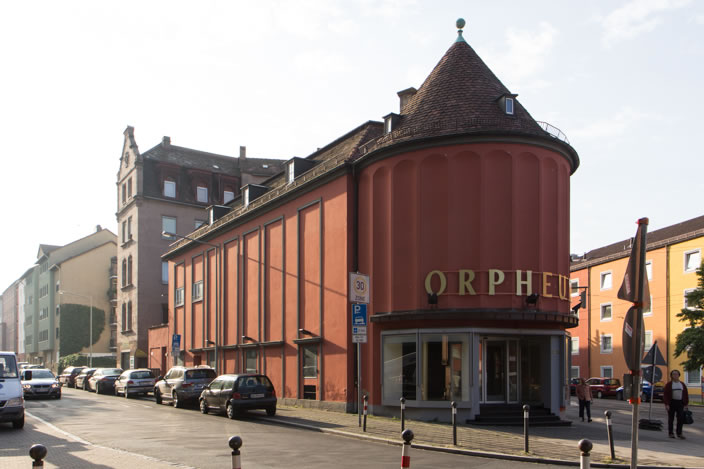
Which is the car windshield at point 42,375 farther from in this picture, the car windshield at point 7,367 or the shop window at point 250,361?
the car windshield at point 7,367

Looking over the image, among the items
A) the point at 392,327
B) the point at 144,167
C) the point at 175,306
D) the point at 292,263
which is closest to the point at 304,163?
the point at 292,263

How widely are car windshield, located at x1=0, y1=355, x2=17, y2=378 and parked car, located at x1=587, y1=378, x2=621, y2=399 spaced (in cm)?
3425

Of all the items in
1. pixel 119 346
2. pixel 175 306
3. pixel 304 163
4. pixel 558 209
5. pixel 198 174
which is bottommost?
pixel 119 346

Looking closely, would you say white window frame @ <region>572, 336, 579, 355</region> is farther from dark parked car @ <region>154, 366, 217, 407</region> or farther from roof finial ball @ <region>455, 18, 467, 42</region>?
roof finial ball @ <region>455, 18, 467, 42</region>

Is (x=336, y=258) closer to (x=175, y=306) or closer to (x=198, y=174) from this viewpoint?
(x=175, y=306)

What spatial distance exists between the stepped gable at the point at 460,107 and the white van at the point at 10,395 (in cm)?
1248

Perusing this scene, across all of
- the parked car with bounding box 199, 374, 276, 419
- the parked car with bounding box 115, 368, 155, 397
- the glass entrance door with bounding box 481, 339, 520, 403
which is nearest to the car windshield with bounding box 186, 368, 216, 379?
the parked car with bounding box 199, 374, 276, 419

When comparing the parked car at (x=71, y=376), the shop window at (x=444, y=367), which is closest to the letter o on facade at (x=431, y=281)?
the shop window at (x=444, y=367)

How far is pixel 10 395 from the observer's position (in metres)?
16.5

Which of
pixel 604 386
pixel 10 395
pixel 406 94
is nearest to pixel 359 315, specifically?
pixel 10 395

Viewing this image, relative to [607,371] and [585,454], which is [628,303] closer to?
[607,371]

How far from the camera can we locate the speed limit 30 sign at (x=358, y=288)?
58.0ft

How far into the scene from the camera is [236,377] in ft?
72.6

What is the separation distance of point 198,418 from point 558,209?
1320 centimetres
